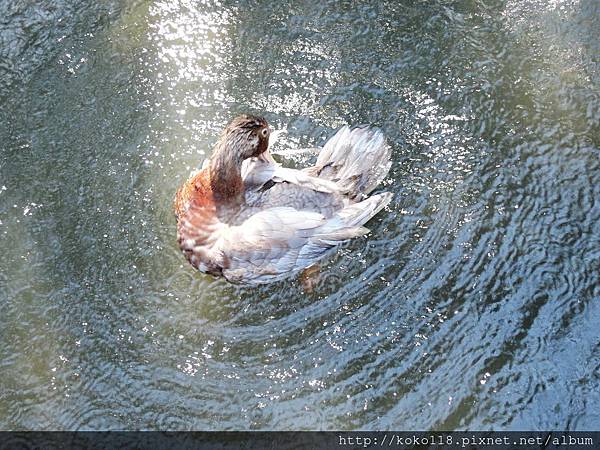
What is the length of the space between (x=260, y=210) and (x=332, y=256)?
0.52 meters

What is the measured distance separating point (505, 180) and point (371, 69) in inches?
47.8

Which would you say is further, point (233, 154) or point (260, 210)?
point (260, 210)

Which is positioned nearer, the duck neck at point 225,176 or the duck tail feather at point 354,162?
the duck neck at point 225,176

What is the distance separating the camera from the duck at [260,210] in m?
3.82

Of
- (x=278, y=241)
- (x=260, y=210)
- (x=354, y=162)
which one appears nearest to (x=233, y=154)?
A: (x=260, y=210)

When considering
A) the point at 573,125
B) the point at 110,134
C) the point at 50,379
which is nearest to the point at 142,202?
the point at 110,134

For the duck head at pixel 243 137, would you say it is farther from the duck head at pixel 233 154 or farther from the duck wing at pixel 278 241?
the duck wing at pixel 278 241

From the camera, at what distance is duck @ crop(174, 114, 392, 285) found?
12.5ft

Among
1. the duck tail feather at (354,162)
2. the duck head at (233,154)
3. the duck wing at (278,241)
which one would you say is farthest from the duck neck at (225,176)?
the duck tail feather at (354,162)

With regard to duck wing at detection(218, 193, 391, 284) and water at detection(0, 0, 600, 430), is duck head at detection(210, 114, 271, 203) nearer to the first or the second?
duck wing at detection(218, 193, 391, 284)

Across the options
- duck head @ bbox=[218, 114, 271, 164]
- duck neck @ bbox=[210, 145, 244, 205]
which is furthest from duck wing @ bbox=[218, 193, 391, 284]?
duck head @ bbox=[218, 114, 271, 164]

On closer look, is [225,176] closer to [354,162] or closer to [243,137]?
[243,137]

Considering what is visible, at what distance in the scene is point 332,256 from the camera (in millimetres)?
4086

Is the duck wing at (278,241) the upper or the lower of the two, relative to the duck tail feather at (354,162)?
lower
